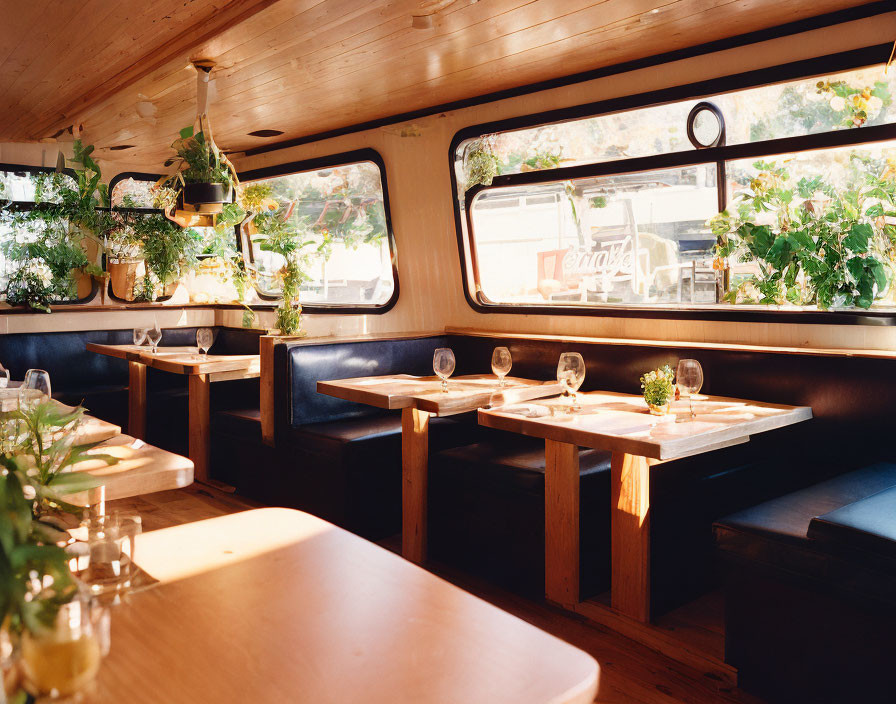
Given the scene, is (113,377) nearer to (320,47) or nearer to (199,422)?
(199,422)

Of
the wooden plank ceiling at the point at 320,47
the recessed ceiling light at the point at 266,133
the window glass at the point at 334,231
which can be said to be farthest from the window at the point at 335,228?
the wooden plank ceiling at the point at 320,47

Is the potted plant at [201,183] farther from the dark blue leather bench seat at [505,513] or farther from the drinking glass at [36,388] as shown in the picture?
the dark blue leather bench seat at [505,513]

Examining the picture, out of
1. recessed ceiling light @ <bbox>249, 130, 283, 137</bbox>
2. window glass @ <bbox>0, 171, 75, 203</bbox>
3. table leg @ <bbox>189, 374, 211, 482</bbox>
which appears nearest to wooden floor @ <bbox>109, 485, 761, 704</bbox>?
table leg @ <bbox>189, 374, 211, 482</bbox>

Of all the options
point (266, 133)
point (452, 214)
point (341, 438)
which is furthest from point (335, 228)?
point (341, 438)

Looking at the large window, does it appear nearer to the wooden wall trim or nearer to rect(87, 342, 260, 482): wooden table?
the wooden wall trim

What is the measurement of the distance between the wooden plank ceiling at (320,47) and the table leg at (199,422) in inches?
71.0

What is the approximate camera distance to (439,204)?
5.31m

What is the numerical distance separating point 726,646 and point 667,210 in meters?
2.36

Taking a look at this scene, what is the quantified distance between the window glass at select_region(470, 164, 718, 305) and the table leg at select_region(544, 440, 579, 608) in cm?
151

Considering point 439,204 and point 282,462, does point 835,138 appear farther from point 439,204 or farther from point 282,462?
point 282,462

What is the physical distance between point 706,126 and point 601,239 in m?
0.87

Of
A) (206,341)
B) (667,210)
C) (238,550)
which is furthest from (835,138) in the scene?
(206,341)

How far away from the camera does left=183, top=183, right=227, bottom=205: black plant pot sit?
4.26m

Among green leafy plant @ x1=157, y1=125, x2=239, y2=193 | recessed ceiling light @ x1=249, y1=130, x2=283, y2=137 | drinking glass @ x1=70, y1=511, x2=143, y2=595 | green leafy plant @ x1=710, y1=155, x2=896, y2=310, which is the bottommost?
drinking glass @ x1=70, y1=511, x2=143, y2=595
